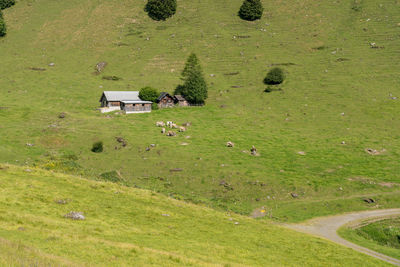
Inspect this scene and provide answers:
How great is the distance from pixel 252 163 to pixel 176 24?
117m

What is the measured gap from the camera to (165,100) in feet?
317

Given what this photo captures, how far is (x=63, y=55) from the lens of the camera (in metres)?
136

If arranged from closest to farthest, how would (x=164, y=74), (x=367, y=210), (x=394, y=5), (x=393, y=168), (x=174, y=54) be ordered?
(x=367, y=210) < (x=393, y=168) < (x=164, y=74) < (x=174, y=54) < (x=394, y=5)

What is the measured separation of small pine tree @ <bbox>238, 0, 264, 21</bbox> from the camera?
506 ft

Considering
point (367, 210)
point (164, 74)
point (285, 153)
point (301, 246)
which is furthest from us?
point (164, 74)

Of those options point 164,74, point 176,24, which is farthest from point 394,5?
point 164,74

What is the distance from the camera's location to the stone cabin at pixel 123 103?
89.3 metres

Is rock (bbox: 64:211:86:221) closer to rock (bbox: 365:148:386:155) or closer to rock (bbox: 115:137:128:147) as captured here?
rock (bbox: 115:137:128:147)

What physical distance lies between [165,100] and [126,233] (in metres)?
74.0

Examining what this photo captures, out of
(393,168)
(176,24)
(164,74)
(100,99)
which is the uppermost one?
(176,24)

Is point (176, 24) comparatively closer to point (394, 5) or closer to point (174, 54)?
point (174, 54)

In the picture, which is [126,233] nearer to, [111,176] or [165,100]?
[111,176]

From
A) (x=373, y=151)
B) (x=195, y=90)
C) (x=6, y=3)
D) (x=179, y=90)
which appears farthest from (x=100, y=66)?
(x=373, y=151)

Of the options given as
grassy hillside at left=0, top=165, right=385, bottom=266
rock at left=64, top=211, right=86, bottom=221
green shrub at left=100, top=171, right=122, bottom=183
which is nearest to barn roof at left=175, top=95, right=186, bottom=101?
green shrub at left=100, top=171, right=122, bottom=183
